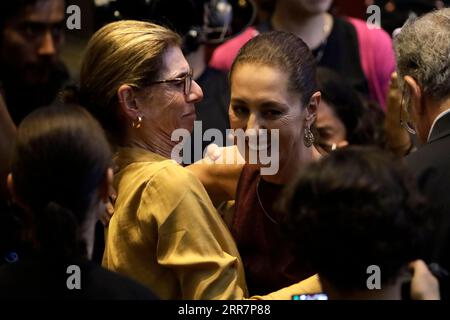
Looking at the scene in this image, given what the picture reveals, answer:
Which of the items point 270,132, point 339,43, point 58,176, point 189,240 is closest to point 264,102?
point 270,132

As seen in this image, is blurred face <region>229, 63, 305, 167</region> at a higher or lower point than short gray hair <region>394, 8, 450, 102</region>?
lower

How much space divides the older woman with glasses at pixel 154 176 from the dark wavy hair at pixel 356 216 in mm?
372

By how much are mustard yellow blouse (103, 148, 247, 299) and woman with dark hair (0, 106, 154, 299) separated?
0.80 feet

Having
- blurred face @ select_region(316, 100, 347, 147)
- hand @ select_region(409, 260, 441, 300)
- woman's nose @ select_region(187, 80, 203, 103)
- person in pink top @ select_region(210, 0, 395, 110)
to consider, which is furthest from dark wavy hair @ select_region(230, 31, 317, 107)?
person in pink top @ select_region(210, 0, 395, 110)

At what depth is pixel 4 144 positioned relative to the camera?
2650 millimetres

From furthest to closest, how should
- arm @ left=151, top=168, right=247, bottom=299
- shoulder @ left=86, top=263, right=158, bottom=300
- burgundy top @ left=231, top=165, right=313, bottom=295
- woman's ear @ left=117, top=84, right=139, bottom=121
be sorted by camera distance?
burgundy top @ left=231, top=165, right=313, bottom=295 → woman's ear @ left=117, top=84, right=139, bottom=121 → arm @ left=151, top=168, right=247, bottom=299 → shoulder @ left=86, top=263, right=158, bottom=300

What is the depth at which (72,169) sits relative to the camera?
1845mm

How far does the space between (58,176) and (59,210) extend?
0.07m

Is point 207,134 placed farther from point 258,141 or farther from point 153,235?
point 153,235

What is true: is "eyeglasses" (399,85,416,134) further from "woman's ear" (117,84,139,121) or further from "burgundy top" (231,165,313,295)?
"woman's ear" (117,84,139,121)

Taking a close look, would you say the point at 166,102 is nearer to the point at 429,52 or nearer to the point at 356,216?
the point at 429,52

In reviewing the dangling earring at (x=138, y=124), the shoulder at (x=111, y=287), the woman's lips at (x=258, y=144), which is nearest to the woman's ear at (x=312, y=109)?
the woman's lips at (x=258, y=144)

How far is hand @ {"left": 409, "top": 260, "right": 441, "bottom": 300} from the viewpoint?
184 centimetres

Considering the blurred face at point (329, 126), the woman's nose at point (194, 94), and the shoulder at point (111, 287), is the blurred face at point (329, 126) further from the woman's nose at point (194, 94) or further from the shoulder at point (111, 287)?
the shoulder at point (111, 287)
